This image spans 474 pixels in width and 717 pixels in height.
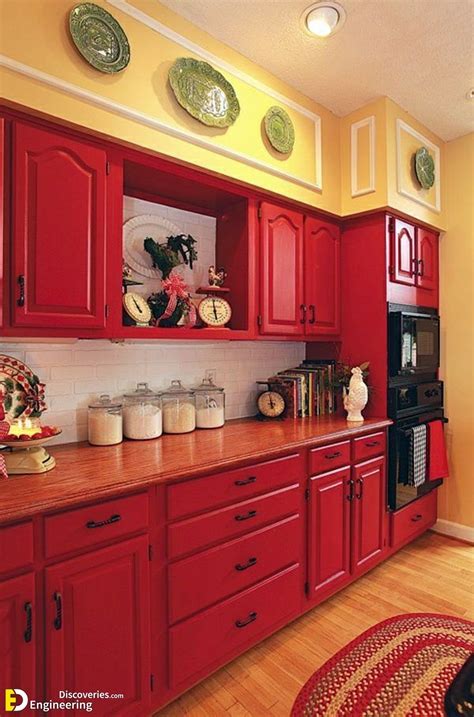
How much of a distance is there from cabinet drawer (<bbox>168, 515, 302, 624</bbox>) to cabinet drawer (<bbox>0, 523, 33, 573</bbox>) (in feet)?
1.81

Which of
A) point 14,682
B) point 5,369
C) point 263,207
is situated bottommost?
point 14,682

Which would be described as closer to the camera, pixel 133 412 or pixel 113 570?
pixel 113 570

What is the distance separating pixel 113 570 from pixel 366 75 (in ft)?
9.26

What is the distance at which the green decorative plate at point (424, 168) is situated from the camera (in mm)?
2938

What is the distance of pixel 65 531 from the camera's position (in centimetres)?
134

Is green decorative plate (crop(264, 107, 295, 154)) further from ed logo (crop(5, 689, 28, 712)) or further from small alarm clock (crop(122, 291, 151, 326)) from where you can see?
ed logo (crop(5, 689, 28, 712))

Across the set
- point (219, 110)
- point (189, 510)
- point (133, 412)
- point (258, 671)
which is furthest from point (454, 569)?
point (219, 110)

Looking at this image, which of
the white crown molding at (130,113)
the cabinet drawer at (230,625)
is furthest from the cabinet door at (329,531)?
the white crown molding at (130,113)

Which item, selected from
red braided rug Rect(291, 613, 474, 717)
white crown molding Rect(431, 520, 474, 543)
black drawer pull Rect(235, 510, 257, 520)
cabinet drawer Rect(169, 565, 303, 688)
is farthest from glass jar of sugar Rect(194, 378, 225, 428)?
white crown molding Rect(431, 520, 474, 543)

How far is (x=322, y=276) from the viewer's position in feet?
9.15

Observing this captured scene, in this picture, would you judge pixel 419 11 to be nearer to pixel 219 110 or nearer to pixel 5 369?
pixel 219 110

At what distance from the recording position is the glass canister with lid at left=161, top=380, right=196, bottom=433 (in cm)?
222

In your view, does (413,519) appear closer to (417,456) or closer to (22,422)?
(417,456)

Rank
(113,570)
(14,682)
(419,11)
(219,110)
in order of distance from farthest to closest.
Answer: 1. (219,110)
2. (419,11)
3. (113,570)
4. (14,682)
